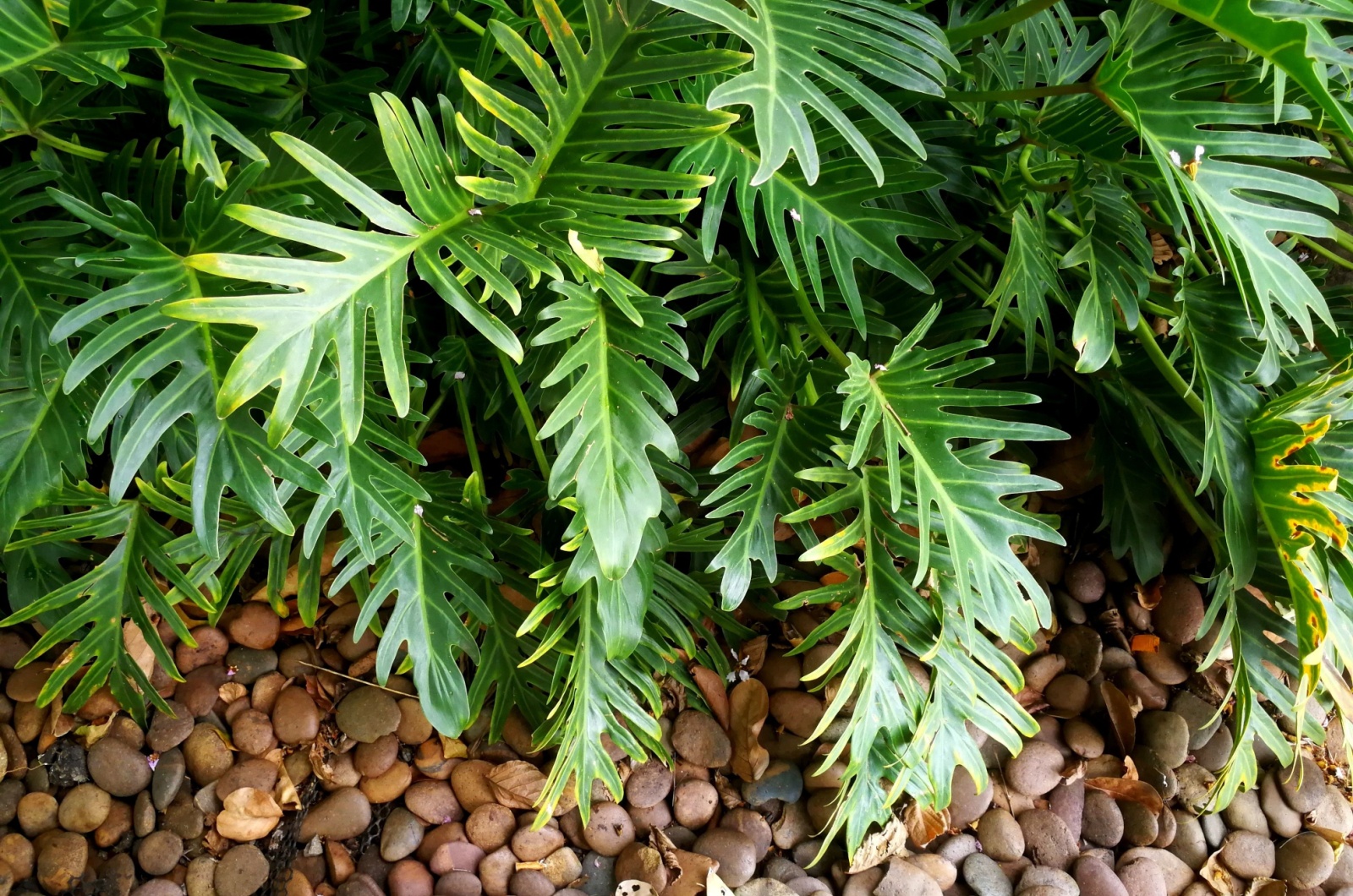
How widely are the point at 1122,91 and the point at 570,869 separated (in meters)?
1.12

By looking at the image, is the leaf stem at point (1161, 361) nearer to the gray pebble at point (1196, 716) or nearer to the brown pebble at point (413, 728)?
the gray pebble at point (1196, 716)

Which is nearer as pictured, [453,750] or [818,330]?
[818,330]

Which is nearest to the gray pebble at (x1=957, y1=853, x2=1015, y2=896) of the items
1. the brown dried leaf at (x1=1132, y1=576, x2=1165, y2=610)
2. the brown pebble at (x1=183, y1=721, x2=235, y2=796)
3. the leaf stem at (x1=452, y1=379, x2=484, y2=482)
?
the brown dried leaf at (x1=1132, y1=576, x2=1165, y2=610)

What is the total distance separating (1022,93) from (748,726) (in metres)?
0.89

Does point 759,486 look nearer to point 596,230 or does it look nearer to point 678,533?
point 678,533

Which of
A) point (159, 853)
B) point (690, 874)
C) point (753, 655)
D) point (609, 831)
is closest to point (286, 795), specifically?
point (159, 853)

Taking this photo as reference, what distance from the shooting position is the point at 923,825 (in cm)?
129

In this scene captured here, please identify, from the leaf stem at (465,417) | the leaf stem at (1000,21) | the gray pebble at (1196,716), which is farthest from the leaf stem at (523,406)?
the gray pebble at (1196,716)

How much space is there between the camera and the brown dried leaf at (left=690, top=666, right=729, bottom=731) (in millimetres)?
1381

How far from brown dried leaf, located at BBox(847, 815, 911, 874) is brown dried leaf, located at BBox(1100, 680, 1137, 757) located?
373 mm

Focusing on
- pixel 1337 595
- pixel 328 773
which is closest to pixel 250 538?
pixel 328 773

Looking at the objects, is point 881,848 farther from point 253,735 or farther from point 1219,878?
point 253,735

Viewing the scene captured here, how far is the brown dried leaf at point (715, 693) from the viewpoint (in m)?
1.38

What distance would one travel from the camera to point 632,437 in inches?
37.1
